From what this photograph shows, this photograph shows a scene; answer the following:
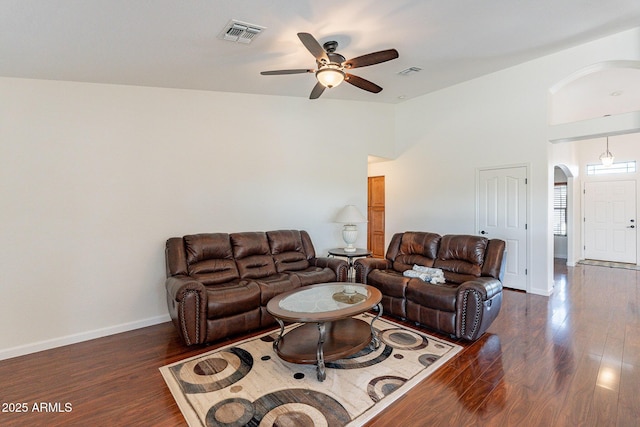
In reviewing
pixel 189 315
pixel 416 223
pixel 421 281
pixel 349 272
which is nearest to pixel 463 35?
pixel 421 281

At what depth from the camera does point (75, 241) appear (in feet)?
10.6

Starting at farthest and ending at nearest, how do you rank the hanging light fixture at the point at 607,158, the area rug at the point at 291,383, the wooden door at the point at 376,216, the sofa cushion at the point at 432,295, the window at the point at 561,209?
the window at the point at 561,209
the wooden door at the point at 376,216
the hanging light fixture at the point at 607,158
the sofa cushion at the point at 432,295
the area rug at the point at 291,383

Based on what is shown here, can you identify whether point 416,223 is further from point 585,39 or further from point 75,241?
point 75,241

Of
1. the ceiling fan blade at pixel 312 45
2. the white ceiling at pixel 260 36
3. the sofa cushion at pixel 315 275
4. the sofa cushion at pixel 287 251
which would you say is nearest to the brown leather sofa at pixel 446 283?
the sofa cushion at pixel 315 275

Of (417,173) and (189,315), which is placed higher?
(417,173)

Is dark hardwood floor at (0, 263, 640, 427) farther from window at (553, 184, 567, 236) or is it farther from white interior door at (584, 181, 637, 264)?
window at (553, 184, 567, 236)

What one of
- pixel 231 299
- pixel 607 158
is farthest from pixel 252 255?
pixel 607 158

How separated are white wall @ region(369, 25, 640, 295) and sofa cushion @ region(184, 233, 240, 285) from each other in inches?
157

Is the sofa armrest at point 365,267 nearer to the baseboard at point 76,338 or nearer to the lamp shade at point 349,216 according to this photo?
the lamp shade at point 349,216

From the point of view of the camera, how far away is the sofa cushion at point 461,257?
12.1 feet

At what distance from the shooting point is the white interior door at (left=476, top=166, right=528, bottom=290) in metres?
4.86

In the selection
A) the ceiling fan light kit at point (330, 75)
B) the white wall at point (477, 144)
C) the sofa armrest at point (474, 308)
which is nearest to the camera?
the ceiling fan light kit at point (330, 75)

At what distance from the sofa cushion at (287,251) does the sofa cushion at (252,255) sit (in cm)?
10

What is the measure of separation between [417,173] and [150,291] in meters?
5.10
